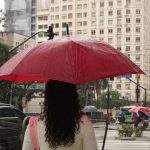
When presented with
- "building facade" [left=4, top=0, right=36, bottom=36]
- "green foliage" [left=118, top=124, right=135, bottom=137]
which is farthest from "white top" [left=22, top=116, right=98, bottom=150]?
"building facade" [left=4, top=0, right=36, bottom=36]

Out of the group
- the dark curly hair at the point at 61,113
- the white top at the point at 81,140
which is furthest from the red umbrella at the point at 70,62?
the white top at the point at 81,140

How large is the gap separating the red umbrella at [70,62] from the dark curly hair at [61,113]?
0.10m

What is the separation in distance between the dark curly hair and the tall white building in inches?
5965

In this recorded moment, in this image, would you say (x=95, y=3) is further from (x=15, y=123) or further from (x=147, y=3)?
(x=15, y=123)

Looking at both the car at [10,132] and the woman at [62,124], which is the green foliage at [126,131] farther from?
the woman at [62,124]

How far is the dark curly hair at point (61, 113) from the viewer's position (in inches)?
158

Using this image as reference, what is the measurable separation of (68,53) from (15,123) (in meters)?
9.53

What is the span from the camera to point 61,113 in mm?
4102

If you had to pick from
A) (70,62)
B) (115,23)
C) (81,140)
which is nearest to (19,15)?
(115,23)

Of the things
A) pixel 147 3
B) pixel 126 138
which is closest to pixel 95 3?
pixel 147 3

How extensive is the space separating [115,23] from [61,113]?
160588mm

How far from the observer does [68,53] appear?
14.0 feet

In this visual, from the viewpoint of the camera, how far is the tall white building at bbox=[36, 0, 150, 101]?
526 ft

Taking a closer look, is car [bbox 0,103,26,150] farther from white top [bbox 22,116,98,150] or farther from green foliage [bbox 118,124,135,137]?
green foliage [bbox 118,124,135,137]
